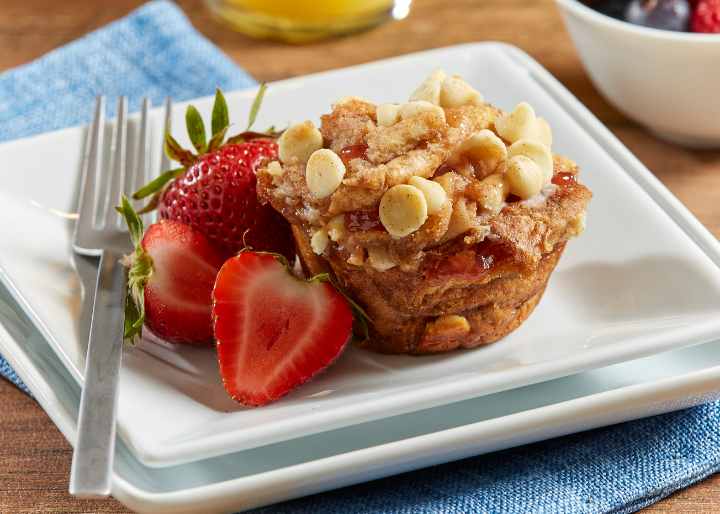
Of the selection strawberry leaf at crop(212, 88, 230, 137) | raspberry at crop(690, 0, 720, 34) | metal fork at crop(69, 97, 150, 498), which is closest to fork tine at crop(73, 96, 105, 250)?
metal fork at crop(69, 97, 150, 498)

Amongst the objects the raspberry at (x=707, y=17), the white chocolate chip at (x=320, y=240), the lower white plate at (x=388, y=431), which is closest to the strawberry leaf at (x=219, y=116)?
the white chocolate chip at (x=320, y=240)

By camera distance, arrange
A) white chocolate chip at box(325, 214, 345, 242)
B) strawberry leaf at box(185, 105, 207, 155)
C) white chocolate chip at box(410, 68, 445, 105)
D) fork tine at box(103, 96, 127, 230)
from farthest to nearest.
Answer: fork tine at box(103, 96, 127, 230)
strawberry leaf at box(185, 105, 207, 155)
white chocolate chip at box(410, 68, 445, 105)
white chocolate chip at box(325, 214, 345, 242)

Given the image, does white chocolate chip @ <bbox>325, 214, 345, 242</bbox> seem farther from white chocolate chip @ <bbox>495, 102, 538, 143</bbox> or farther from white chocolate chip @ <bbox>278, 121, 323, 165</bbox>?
white chocolate chip @ <bbox>495, 102, 538, 143</bbox>

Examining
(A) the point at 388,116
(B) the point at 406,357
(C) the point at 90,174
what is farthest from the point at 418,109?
(C) the point at 90,174

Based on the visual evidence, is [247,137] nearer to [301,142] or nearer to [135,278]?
[301,142]

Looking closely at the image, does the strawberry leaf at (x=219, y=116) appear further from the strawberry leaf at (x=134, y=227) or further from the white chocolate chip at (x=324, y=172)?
the white chocolate chip at (x=324, y=172)

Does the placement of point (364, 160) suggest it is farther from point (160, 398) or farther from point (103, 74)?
point (103, 74)
